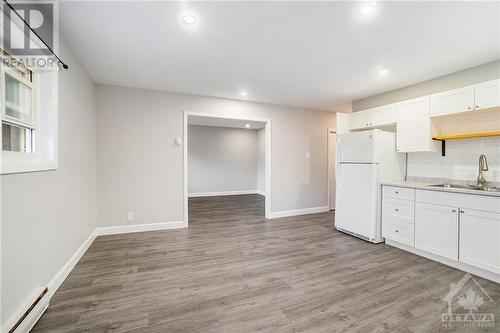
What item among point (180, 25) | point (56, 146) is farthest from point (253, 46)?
point (56, 146)

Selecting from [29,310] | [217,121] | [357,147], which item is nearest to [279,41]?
[357,147]

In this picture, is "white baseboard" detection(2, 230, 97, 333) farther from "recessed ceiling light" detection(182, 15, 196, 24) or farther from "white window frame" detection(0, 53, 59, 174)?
"recessed ceiling light" detection(182, 15, 196, 24)

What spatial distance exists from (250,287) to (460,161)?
3234mm

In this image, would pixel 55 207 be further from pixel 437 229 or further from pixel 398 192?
pixel 437 229

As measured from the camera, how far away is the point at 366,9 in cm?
173

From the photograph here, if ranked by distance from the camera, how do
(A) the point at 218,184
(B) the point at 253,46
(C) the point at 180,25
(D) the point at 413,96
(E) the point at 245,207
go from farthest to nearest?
1. (A) the point at 218,184
2. (E) the point at 245,207
3. (D) the point at 413,96
4. (B) the point at 253,46
5. (C) the point at 180,25

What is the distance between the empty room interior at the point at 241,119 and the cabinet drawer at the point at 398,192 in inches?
0.7

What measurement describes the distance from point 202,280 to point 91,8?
2.66 metres

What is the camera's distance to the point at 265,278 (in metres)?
2.24

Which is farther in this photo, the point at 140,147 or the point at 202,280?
the point at 140,147

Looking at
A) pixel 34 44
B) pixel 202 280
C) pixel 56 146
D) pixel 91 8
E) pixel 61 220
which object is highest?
pixel 91 8

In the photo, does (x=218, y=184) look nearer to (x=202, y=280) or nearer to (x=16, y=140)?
(x=202, y=280)

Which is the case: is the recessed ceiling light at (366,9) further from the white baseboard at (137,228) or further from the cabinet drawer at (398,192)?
the white baseboard at (137,228)

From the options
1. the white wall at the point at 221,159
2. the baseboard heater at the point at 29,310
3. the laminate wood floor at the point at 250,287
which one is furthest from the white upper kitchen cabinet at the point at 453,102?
the white wall at the point at 221,159
